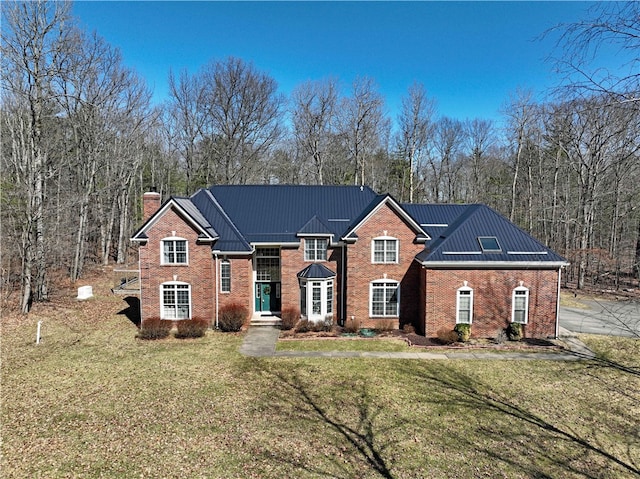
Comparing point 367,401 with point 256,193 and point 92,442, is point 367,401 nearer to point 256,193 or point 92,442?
A: point 92,442

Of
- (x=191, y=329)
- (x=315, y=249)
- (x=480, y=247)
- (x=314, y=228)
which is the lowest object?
(x=191, y=329)

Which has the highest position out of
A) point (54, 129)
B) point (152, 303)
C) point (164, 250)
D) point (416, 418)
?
point (54, 129)

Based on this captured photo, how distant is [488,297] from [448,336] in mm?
3164

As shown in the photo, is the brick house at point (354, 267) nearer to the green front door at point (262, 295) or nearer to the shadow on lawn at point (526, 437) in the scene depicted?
the green front door at point (262, 295)

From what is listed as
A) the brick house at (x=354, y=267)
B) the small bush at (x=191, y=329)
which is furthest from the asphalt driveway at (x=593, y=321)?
the small bush at (x=191, y=329)

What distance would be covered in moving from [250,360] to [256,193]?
12.0 meters

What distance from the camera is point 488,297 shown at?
19.3 metres

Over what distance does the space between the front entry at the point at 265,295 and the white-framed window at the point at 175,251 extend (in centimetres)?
478

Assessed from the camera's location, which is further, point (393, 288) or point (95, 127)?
point (95, 127)

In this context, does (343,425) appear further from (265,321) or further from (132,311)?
(132,311)

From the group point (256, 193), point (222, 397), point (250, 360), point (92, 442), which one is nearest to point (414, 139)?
point (256, 193)

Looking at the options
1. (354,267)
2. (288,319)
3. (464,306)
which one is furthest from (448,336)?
(288,319)

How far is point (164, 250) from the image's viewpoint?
2020 cm

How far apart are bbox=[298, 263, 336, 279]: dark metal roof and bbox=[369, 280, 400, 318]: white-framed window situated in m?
2.51
